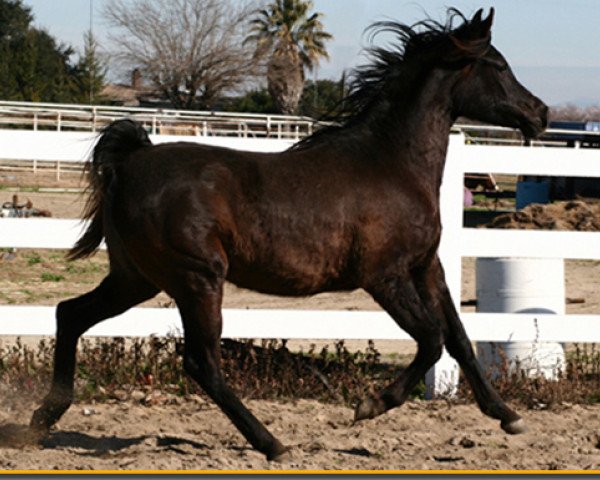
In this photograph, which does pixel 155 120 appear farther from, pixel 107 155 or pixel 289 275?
pixel 289 275

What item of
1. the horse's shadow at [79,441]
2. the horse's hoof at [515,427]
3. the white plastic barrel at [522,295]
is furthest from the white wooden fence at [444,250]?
the horse's hoof at [515,427]

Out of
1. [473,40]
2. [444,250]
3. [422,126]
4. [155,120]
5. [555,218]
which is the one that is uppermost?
[155,120]

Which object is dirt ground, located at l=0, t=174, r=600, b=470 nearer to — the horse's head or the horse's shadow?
the horse's shadow

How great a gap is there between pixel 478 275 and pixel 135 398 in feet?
8.42

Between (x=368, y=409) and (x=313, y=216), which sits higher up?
Result: (x=313, y=216)

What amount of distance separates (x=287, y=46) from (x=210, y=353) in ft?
168

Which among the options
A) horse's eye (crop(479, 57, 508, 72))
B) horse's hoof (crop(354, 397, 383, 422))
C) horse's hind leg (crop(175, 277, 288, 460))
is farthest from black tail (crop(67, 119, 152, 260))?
horse's eye (crop(479, 57, 508, 72))

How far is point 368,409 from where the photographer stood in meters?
5.79

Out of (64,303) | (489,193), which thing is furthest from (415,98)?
(489,193)

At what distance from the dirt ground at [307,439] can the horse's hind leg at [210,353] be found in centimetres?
13

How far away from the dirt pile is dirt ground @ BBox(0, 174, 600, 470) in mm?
10601

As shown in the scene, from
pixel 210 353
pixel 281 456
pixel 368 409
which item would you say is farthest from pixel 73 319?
pixel 368 409

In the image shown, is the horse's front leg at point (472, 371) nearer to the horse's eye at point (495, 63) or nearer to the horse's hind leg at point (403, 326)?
the horse's hind leg at point (403, 326)

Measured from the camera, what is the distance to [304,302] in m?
10.9
